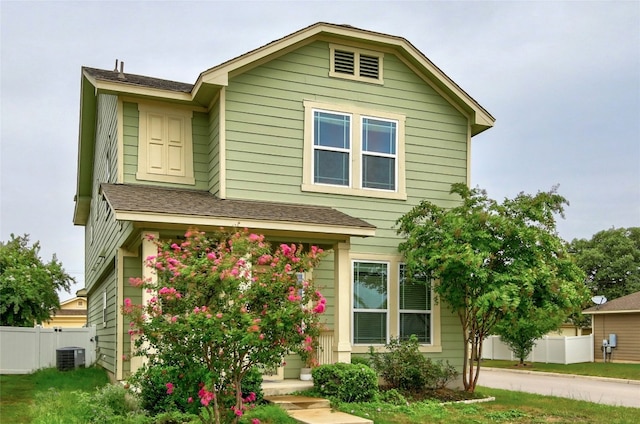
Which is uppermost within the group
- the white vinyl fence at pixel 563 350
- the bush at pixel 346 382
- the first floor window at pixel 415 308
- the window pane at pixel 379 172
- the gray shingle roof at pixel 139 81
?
the gray shingle roof at pixel 139 81

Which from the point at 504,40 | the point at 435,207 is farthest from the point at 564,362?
the point at 435,207

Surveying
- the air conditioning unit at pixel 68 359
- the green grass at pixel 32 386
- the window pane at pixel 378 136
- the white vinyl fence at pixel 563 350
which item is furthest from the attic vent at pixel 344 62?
the white vinyl fence at pixel 563 350

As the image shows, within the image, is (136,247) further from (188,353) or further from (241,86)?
(188,353)

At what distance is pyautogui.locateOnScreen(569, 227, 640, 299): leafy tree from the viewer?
48000 millimetres

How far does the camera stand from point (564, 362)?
103 feet

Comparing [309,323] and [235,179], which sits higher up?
[235,179]

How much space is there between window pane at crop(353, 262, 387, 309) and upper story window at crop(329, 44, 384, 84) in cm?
406

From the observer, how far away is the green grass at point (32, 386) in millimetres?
11529

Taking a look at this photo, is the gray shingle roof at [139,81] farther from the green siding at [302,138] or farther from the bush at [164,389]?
the bush at [164,389]

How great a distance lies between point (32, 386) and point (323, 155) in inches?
354

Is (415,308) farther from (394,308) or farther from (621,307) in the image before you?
(621,307)

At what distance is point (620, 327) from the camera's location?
32625 millimetres

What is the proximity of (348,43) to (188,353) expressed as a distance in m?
8.98

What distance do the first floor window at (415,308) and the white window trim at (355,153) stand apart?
171 cm
